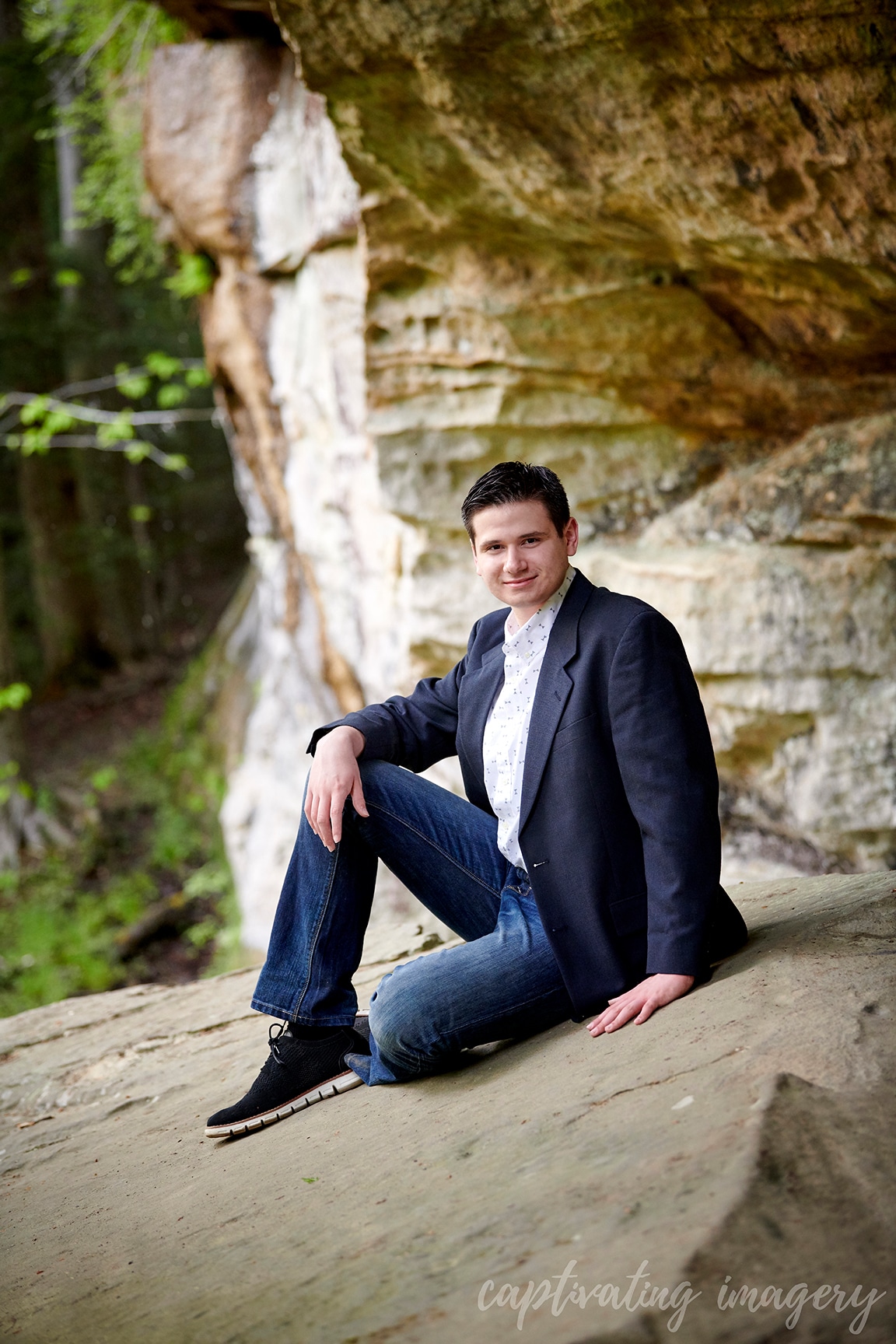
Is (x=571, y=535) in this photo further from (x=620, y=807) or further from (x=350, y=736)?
(x=350, y=736)

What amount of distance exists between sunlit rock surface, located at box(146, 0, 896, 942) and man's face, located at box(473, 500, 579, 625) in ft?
5.73

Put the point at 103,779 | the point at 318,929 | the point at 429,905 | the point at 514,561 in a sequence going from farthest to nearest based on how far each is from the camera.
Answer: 1. the point at 103,779
2. the point at 429,905
3. the point at 318,929
4. the point at 514,561

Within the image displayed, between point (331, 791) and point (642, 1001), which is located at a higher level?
point (331, 791)

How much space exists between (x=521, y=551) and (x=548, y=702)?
0.41 metres

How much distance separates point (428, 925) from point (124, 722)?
9702 mm

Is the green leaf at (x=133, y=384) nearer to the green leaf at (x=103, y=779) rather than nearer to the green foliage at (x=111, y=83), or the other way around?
the green foliage at (x=111, y=83)

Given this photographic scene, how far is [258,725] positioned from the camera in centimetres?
1062

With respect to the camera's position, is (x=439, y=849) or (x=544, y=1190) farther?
(x=439, y=849)

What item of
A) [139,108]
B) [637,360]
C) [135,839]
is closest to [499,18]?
[637,360]

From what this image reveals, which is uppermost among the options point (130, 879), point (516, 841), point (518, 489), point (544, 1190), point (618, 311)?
point (618, 311)

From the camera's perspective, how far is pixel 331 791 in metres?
2.88

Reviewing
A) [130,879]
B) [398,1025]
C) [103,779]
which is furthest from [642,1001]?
[103,779]

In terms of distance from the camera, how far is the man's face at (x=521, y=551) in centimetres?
275

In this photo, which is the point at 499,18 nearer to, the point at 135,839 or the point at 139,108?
the point at 139,108
